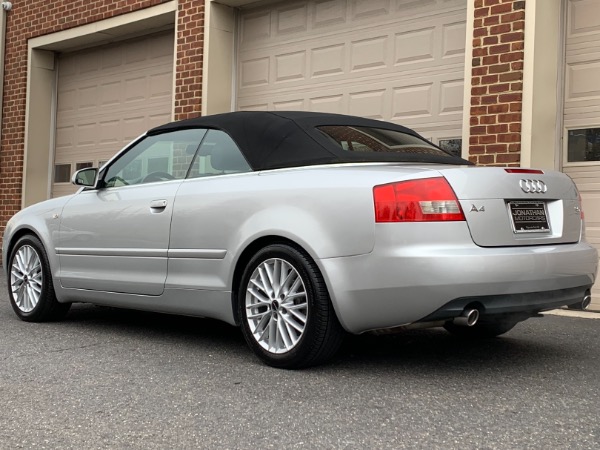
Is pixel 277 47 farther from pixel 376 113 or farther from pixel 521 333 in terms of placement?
pixel 521 333

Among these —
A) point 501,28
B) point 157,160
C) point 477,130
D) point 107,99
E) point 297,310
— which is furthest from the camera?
point 107,99

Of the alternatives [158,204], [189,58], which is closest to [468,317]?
[158,204]

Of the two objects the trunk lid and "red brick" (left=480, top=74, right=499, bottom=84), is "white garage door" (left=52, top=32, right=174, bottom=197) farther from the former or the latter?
the trunk lid

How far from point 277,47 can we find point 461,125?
2.84 meters

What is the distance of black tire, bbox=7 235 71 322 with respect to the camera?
5879 millimetres

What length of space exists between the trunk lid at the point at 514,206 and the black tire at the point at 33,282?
338cm

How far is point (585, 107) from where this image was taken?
7.02m

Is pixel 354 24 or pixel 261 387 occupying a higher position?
pixel 354 24

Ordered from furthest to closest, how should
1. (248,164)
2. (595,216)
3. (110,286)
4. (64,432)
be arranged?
(595,216) < (110,286) < (248,164) < (64,432)

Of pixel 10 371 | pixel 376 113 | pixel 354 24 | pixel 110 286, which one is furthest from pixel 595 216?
pixel 10 371

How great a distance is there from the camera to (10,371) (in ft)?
13.8

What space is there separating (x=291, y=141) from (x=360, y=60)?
4.35 m

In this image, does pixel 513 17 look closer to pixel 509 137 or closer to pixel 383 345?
pixel 509 137

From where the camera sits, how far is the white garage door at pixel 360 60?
26.0ft
